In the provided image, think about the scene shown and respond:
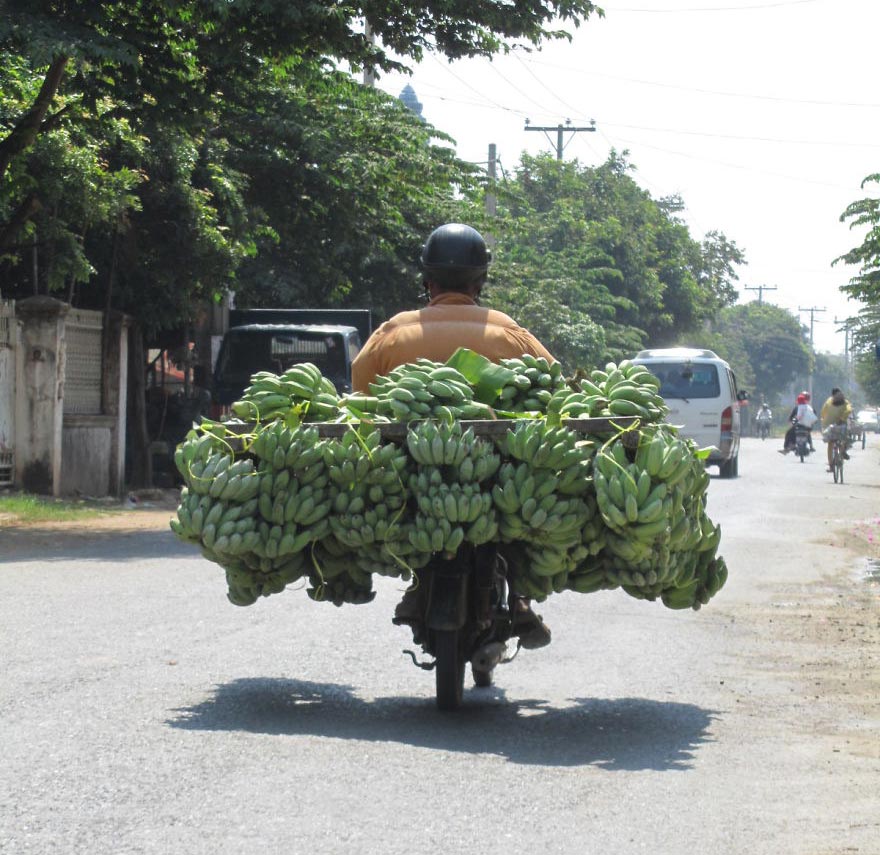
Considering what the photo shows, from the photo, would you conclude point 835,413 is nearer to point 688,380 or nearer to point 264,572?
point 688,380

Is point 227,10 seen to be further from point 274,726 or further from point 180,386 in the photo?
point 180,386

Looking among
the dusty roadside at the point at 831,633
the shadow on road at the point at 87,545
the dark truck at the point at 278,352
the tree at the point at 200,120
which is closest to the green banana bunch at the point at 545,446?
the dusty roadside at the point at 831,633

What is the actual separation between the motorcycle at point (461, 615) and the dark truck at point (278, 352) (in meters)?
12.9

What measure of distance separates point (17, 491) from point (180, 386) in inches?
304

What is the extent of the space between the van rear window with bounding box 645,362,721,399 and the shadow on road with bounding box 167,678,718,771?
20.1m

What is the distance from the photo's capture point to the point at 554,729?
5.80m

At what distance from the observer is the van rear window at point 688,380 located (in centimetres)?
2617

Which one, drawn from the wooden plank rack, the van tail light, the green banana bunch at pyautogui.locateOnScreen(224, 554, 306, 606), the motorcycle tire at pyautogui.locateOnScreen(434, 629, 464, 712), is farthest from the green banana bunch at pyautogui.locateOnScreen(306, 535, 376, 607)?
the van tail light

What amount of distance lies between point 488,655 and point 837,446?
22776 millimetres

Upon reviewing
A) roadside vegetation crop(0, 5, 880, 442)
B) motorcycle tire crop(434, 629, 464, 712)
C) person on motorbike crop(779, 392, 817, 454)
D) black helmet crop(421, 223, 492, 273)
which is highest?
roadside vegetation crop(0, 5, 880, 442)

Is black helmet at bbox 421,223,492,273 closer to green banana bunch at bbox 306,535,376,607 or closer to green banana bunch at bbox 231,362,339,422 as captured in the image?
green banana bunch at bbox 231,362,339,422

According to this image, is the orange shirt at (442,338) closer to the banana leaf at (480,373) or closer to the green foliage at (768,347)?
the banana leaf at (480,373)

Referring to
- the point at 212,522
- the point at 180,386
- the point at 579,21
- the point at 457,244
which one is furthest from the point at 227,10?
the point at 180,386

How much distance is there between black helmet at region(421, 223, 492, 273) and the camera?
20.4 ft
